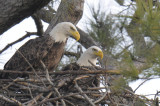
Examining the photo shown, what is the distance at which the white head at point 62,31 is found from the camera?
4574 mm

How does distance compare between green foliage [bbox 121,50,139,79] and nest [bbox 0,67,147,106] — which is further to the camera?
nest [bbox 0,67,147,106]

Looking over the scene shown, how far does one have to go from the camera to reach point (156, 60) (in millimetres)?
2174

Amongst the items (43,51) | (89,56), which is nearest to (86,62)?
(89,56)

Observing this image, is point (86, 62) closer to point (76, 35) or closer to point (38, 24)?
point (76, 35)

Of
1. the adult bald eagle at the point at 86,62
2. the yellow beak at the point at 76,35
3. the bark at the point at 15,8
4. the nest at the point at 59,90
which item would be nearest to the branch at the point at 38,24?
the yellow beak at the point at 76,35

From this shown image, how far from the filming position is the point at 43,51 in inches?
171

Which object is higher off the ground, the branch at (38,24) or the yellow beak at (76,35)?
the branch at (38,24)

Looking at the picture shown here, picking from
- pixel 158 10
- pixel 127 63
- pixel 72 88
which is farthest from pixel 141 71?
pixel 72 88

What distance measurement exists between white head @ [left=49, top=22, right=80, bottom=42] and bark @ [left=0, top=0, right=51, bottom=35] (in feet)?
3.96

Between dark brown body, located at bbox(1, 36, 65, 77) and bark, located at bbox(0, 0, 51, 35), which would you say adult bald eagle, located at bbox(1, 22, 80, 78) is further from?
bark, located at bbox(0, 0, 51, 35)

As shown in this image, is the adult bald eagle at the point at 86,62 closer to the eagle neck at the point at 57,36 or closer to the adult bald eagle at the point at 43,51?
the adult bald eagle at the point at 43,51

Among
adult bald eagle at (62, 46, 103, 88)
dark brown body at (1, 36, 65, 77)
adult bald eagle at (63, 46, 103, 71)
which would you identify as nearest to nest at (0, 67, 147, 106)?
adult bald eagle at (62, 46, 103, 88)

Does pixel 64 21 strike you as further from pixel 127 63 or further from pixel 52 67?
pixel 127 63

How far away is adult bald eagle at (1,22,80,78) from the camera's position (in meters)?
4.37
